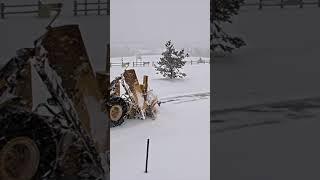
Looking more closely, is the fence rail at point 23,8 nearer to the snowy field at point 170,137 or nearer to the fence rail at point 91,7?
the fence rail at point 91,7

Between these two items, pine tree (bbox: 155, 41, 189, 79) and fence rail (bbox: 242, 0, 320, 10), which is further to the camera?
pine tree (bbox: 155, 41, 189, 79)

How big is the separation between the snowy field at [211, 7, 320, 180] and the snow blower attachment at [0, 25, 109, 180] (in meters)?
0.94

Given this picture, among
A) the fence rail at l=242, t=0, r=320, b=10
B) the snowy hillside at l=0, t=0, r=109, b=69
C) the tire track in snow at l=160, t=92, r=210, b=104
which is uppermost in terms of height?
the fence rail at l=242, t=0, r=320, b=10

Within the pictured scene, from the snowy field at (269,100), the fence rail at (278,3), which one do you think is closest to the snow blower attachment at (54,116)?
Answer: the snowy field at (269,100)

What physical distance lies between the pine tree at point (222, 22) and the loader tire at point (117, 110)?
32.6 inches

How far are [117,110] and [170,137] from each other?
0.47m

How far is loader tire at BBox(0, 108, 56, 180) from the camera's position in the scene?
3.21 meters

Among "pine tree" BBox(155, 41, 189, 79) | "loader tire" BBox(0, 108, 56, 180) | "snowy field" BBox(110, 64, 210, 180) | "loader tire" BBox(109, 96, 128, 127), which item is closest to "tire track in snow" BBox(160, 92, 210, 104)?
"snowy field" BBox(110, 64, 210, 180)

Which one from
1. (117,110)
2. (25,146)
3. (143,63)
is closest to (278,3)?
(143,63)

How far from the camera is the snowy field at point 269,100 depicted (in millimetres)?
3352

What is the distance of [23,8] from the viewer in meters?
3.21

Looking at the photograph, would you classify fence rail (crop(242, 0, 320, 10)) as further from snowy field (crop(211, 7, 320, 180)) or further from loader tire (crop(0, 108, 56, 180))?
loader tire (crop(0, 108, 56, 180))

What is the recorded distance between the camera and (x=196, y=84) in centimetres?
345

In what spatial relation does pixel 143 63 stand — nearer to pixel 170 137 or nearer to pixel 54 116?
pixel 170 137
